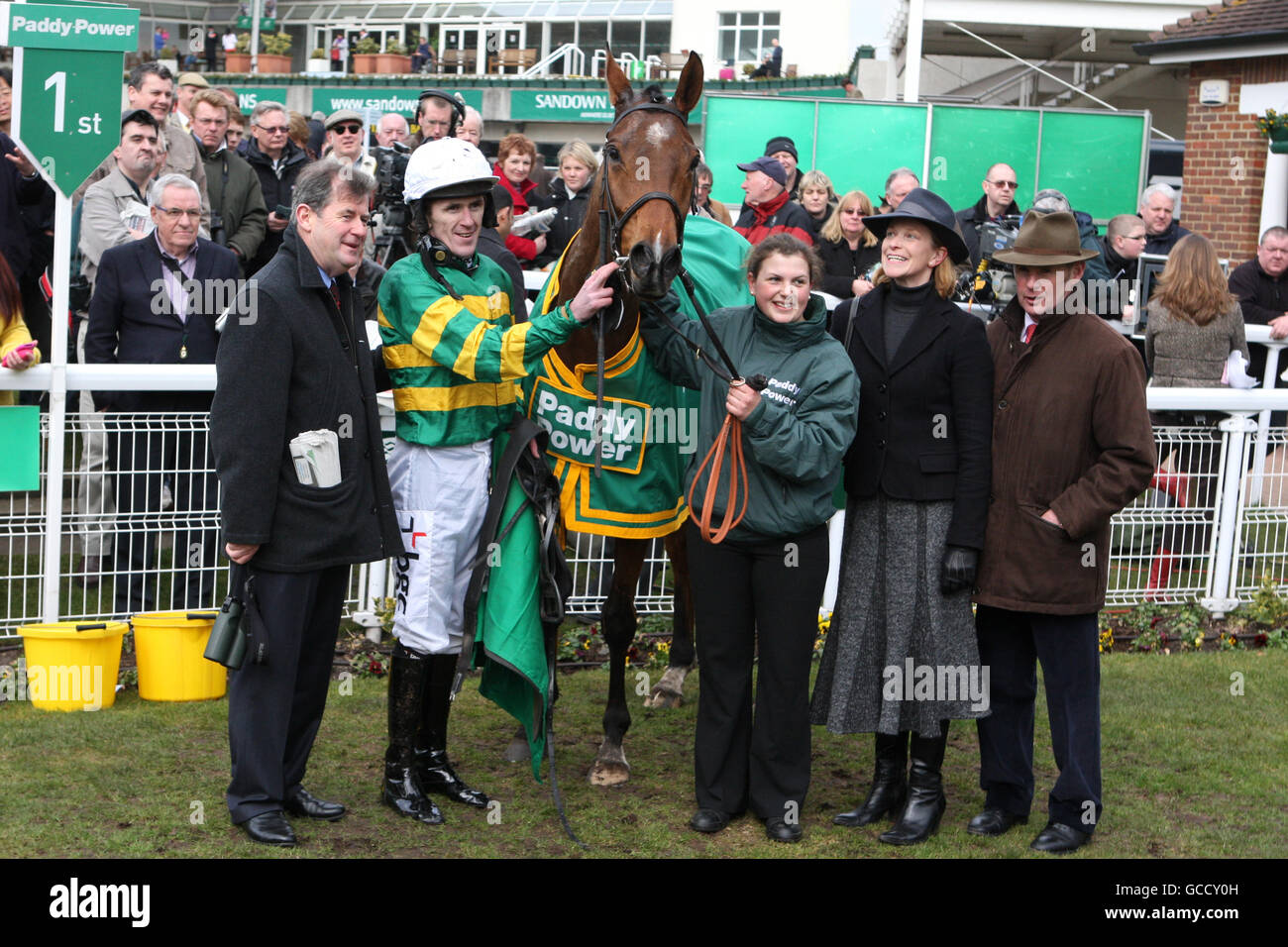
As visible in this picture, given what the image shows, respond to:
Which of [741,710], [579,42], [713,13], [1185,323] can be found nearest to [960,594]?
[741,710]

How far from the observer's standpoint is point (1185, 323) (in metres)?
7.89

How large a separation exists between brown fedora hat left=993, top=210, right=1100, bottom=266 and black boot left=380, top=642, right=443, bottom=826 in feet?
7.53

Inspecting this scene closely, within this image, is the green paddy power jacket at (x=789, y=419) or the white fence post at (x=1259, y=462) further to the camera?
the white fence post at (x=1259, y=462)

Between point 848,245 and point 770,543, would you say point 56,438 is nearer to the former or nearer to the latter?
point 770,543

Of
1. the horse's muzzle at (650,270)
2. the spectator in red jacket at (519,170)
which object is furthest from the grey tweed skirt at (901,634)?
the spectator in red jacket at (519,170)

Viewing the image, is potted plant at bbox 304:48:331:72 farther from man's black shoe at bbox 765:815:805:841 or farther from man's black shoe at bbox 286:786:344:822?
man's black shoe at bbox 765:815:805:841

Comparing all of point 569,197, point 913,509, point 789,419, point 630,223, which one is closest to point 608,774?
point 913,509

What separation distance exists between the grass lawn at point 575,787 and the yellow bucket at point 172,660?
0.09m

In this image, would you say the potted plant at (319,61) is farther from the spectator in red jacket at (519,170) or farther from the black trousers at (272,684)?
the black trousers at (272,684)

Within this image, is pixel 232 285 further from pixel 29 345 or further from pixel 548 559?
pixel 548 559

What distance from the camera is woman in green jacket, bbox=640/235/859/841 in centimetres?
435

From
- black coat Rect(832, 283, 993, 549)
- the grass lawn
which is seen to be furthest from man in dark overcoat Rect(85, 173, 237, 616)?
black coat Rect(832, 283, 993, 549)

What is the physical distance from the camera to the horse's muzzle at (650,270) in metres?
4.21
